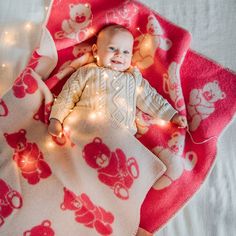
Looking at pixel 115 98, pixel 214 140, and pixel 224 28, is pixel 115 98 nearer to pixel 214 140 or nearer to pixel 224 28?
pixel 214 140

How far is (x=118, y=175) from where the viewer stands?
4.05 feet

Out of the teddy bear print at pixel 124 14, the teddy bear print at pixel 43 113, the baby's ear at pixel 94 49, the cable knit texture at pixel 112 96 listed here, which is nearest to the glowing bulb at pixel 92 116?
the cable knit texture at pixel 112 96

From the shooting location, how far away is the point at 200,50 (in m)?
1.52

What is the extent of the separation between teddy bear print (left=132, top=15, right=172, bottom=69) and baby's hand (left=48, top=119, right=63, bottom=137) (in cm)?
39

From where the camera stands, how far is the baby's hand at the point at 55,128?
126 cm

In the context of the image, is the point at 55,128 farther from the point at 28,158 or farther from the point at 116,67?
the point at 116,67

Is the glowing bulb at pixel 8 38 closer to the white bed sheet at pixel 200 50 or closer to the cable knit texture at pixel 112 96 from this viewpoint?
the white bed sheet at pixel 200 50

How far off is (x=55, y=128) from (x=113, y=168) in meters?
0.22

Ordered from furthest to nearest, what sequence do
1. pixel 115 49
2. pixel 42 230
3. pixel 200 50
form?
1. pixel 200 50
2. pixel 115 49
3. pixel 42 230

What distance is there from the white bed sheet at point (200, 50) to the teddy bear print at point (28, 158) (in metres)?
0.16

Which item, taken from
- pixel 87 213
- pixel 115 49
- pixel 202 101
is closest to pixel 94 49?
pixel 115 49

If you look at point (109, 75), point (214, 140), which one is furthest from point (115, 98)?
point (214, 140)

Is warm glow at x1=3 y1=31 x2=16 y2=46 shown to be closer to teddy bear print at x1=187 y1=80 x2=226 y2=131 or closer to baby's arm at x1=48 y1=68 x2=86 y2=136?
baby's arm at x1=48 y1=68 x2=86 y2=136

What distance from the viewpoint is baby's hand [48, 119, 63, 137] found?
1262 mm
